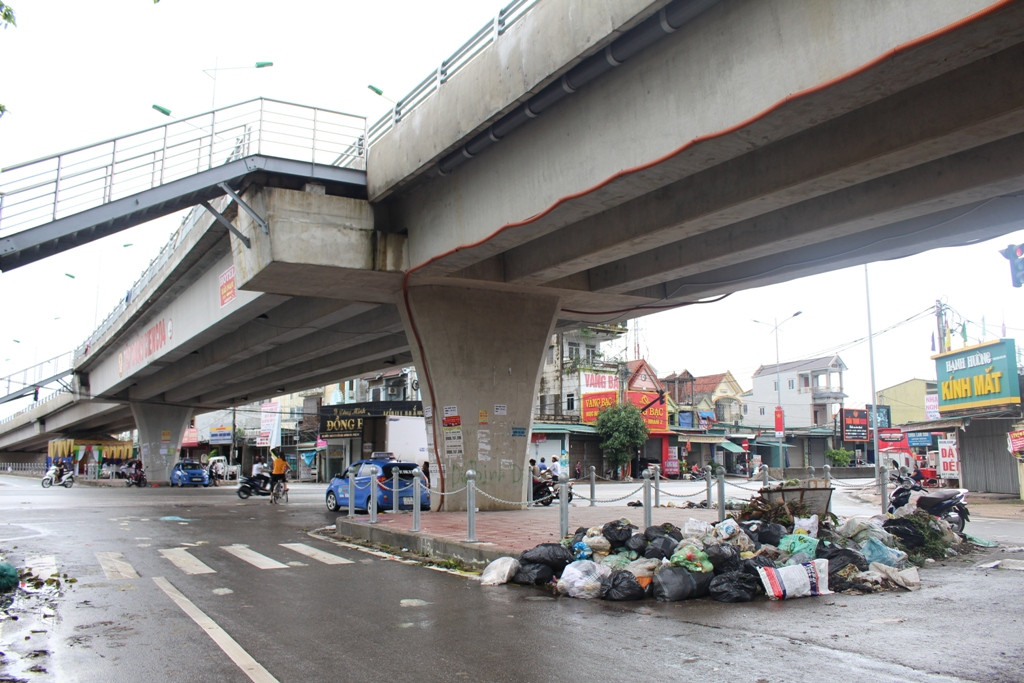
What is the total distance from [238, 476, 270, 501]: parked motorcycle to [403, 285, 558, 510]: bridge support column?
14150mm

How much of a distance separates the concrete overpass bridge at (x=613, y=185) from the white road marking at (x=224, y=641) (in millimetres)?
6893

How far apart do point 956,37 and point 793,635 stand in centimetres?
533

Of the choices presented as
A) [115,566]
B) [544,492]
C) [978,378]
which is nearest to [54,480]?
[544,492]

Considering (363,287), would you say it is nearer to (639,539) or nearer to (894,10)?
(639,539)

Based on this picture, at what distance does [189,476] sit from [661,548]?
143ft

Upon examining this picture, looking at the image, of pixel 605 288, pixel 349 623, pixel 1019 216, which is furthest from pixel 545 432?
pixel 349 623

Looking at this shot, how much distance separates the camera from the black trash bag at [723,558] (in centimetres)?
891

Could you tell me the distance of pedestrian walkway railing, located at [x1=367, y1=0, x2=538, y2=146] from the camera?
452 inches

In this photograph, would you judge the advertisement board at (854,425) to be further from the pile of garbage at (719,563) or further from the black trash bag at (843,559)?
the black trash bag at (843,559)

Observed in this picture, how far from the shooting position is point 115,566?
448 inches

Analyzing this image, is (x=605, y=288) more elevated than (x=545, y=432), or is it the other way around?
(x=605, y=288)

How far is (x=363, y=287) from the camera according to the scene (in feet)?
56.3

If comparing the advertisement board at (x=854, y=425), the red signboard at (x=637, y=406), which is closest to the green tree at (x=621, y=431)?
the red signboard at (x=637, y=406)

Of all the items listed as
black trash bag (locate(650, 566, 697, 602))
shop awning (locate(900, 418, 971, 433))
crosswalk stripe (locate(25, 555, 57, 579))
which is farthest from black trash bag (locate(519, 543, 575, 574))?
shop awning (locate(900, 418, 971, 433))
